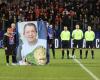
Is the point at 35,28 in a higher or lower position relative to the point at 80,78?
higher

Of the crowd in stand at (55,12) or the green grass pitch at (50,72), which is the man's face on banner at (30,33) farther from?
the crowd in stand at (55,12)

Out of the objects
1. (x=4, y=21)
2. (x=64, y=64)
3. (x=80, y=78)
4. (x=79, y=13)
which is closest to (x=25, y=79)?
(x=80, y=78)

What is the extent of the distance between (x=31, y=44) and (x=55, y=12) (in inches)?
731

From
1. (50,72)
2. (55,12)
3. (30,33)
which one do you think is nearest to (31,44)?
(30,33)

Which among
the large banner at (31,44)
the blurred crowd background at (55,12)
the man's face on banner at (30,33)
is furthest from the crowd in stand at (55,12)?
the man's face on banner at (30,33)

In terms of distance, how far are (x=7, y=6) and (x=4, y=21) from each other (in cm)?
466

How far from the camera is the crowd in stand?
4112cm

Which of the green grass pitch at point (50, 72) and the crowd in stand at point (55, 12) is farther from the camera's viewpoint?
the crowd in stand at point (55, 12)

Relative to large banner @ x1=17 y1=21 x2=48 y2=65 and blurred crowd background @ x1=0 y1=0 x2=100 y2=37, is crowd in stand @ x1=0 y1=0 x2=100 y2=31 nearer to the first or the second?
blurred crowd background @ x1=0 y1=0 x2=100 y2=37

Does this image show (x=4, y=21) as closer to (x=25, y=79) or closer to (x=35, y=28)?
(x=35, y=28)

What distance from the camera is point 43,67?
24047 millimetres

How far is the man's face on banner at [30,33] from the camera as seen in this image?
24312 mm

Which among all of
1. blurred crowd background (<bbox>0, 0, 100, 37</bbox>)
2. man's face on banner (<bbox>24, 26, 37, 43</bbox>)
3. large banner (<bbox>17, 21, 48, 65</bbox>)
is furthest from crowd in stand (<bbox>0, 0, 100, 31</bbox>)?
man's face on banner (<bbox>24, 26, 37, 43</bbox>)

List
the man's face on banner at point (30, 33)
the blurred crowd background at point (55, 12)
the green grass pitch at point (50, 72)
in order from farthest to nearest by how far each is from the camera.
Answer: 1. the blurred crowd background at point (55, 12)
2. the man's face on banner at point (30, 33)
3. the green grass pitch at point (50, 72)
